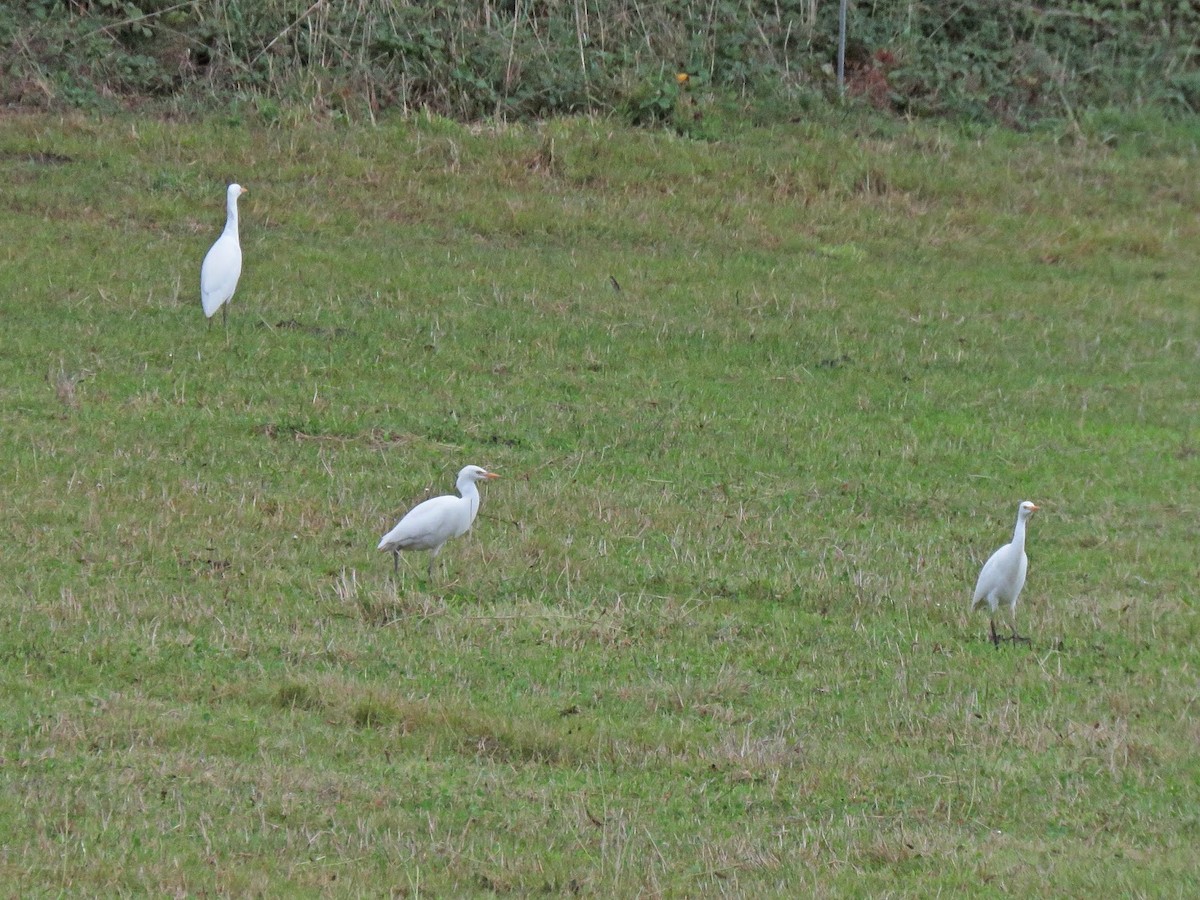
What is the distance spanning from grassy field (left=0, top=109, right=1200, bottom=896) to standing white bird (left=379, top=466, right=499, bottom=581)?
27cm

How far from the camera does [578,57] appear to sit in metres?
22.2

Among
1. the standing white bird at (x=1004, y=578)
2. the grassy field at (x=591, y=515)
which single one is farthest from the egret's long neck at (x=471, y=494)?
the standing white bird at (x=1004, y=578)

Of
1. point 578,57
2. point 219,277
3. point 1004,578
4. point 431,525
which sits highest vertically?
point 578,57

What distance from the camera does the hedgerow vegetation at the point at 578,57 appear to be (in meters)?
20.8

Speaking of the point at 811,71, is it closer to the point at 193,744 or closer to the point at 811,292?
the point at 811,292

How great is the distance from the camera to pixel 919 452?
12.7 metres

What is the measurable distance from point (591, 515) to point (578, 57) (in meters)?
13.0

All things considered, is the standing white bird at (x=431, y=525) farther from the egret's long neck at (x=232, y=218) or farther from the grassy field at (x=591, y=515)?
the egret's long neck at (x=232, y=218)

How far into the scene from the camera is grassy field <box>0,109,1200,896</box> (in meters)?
6.13

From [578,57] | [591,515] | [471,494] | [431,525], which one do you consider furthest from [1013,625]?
[578,57]

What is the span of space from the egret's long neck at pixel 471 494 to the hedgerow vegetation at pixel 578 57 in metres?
12.1

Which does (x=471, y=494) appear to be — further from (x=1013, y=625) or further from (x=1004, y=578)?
(x=1013, y=625)

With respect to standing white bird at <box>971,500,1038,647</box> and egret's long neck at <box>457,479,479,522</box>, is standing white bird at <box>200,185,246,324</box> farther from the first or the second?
standing white bird at <box>971,500,1038,647</box>

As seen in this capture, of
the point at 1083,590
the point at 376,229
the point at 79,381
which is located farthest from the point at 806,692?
the point at 376,229
